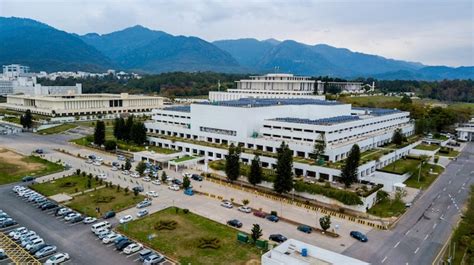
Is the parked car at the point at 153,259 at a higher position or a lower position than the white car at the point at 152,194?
lower

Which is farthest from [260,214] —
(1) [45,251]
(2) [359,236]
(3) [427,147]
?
(3) [427,147]

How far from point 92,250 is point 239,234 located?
13346 mm

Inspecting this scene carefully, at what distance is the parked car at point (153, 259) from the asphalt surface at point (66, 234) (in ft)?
3.86

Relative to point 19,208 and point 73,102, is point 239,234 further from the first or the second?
point 73,102

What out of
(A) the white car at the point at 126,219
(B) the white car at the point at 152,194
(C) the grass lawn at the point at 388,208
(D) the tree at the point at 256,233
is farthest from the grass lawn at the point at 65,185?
(C) the grass lawn at the point at 388,208

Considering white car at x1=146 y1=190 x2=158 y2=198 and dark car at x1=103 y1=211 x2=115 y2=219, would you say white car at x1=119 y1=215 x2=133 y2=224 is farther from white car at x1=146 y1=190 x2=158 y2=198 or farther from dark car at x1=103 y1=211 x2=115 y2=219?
white car at x1=146 y1=190 x2=158 y2=198

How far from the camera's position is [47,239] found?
3319cm

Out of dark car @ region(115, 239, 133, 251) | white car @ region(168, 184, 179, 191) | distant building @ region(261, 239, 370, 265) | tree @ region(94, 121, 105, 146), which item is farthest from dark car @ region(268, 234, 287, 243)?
tree @ region(94, 121, 105, 146)

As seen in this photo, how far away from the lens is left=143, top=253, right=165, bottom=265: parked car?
2872cm

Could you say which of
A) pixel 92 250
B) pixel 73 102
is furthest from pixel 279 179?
pixel 73 102

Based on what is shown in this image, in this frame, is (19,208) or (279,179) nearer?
(19,208)

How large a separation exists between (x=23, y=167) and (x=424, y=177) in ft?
213

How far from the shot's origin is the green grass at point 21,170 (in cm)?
5182

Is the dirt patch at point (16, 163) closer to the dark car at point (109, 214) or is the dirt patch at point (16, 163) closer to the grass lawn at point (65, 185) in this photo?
the grass lawn at point (65, 185)
